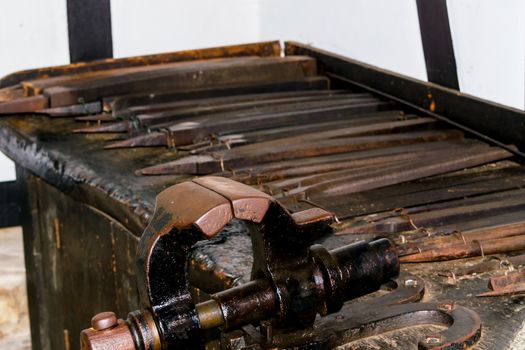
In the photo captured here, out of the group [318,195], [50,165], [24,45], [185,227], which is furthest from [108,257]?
[24,45]

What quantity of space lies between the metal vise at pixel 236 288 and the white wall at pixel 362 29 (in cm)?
248

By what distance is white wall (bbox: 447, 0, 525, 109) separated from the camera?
356 cm

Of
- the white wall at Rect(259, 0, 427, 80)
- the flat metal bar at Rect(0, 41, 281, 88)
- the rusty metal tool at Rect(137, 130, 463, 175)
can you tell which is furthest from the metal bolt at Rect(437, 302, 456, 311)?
the flat metal bar at Rect(0, 41, 281, 88)

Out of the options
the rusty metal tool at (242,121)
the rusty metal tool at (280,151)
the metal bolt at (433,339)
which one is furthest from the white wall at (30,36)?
the metal bolt at (433,339)

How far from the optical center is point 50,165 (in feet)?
11.1

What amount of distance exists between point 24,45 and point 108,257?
85.4 inches

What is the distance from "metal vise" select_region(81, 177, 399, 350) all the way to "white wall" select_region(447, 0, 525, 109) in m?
1.89

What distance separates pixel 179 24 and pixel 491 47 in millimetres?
2179

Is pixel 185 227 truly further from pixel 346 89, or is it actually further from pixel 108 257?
pixel 346 89

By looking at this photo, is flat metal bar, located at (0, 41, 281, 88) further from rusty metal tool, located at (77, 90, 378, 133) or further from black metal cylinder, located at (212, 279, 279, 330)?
black metal cylinder, located at (212, 279, 279, 330)

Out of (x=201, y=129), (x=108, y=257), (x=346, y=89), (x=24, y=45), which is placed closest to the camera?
(x=108, y=257)

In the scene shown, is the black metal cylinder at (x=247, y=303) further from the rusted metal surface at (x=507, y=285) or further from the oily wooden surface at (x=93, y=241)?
the rusted metal surface at (x=507, y=285)

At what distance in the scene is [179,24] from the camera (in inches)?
212

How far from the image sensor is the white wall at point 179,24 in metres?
5.22
